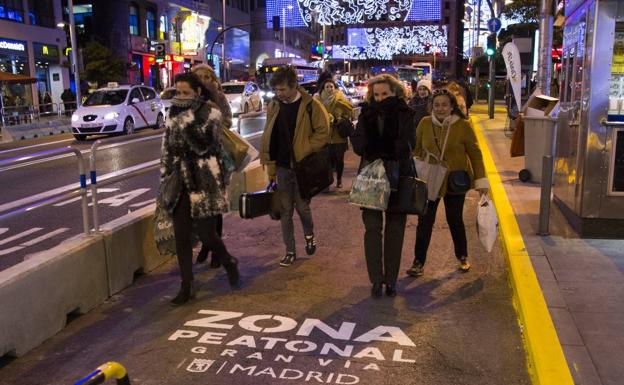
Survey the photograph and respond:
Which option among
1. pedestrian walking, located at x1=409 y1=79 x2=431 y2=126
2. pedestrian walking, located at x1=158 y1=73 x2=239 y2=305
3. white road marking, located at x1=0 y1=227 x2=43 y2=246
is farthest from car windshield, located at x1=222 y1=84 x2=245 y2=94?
pedestrian walking, located at x1=158 y1=73 x2=239 y2=305

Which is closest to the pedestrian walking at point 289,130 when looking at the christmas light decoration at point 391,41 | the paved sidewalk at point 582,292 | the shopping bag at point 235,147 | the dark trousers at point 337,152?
the shopping bag at point 235,147

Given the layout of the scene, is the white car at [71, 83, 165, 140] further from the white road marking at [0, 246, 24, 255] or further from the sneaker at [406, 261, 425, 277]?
the sneaker at [406, 261, 425, 277]

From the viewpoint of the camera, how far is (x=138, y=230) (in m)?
5.84

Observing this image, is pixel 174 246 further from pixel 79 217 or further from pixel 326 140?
pixel 79 217

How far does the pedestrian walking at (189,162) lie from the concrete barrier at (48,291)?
0.66 metres

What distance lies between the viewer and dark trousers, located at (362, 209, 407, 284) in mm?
5047

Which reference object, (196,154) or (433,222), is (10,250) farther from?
(433,222)

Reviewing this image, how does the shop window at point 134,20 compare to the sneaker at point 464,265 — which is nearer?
the sneaker at point 464,265

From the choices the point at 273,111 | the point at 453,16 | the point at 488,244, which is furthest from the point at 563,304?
the point at 453,16

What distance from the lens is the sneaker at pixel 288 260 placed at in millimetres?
6184

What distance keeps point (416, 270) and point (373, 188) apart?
53.4 inches

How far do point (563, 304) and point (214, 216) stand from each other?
278cm

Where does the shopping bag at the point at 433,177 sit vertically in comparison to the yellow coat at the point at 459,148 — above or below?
below

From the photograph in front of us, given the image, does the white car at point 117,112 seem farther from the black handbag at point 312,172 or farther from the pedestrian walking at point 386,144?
the pedestrian walking at point 386,144
